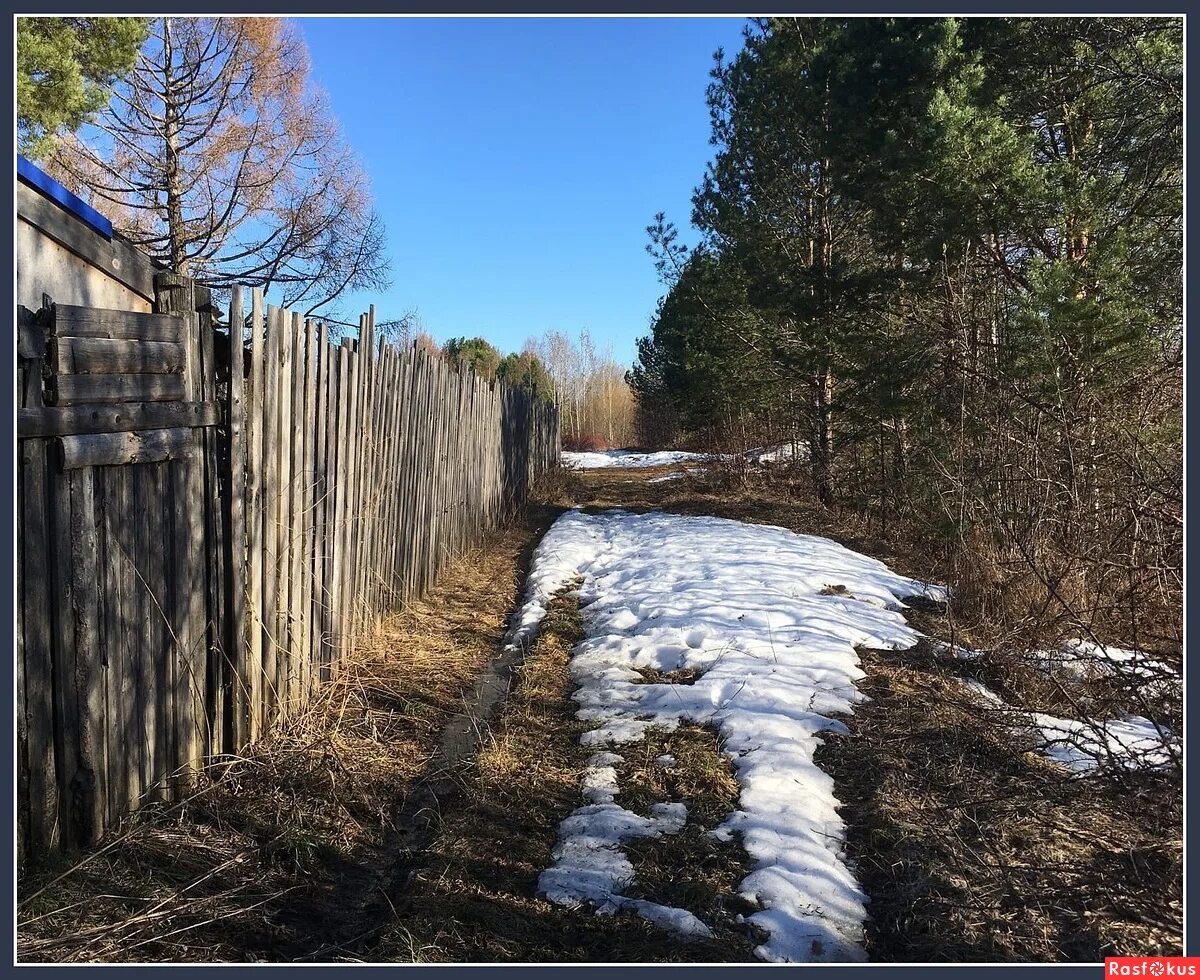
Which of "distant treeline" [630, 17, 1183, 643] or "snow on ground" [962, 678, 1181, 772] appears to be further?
"distant treeline" [630, 17, 1183, 643]

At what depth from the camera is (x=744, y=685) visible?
14.0ft

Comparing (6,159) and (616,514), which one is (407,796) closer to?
(6,159)

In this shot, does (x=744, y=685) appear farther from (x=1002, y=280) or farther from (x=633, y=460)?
(x=633, y=460)

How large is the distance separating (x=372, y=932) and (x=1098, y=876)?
85.9 inches

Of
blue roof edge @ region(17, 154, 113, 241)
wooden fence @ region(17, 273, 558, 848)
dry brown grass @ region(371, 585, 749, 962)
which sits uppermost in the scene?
blue roof edge @ region(17, 154, 113, 241)

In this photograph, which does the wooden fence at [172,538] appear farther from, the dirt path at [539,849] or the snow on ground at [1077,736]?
the snow on ground at [1077,736]

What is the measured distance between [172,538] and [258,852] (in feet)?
3.87

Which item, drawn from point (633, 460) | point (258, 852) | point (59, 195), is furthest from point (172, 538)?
point (633, 460)

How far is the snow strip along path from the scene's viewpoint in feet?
8.32

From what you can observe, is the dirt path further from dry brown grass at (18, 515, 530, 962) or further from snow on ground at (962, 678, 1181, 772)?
snow on ground at (962, 678, 1181, 772)

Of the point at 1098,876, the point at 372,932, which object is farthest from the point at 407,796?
the point at 1098,876

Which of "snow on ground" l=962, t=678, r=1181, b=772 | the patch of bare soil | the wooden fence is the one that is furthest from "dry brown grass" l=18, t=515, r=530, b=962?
"snow on ground" l=962, t=678, r=1181, b=772

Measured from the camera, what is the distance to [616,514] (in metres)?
11.9

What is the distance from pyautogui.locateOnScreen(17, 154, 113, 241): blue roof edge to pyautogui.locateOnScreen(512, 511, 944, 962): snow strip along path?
9.91 feet
